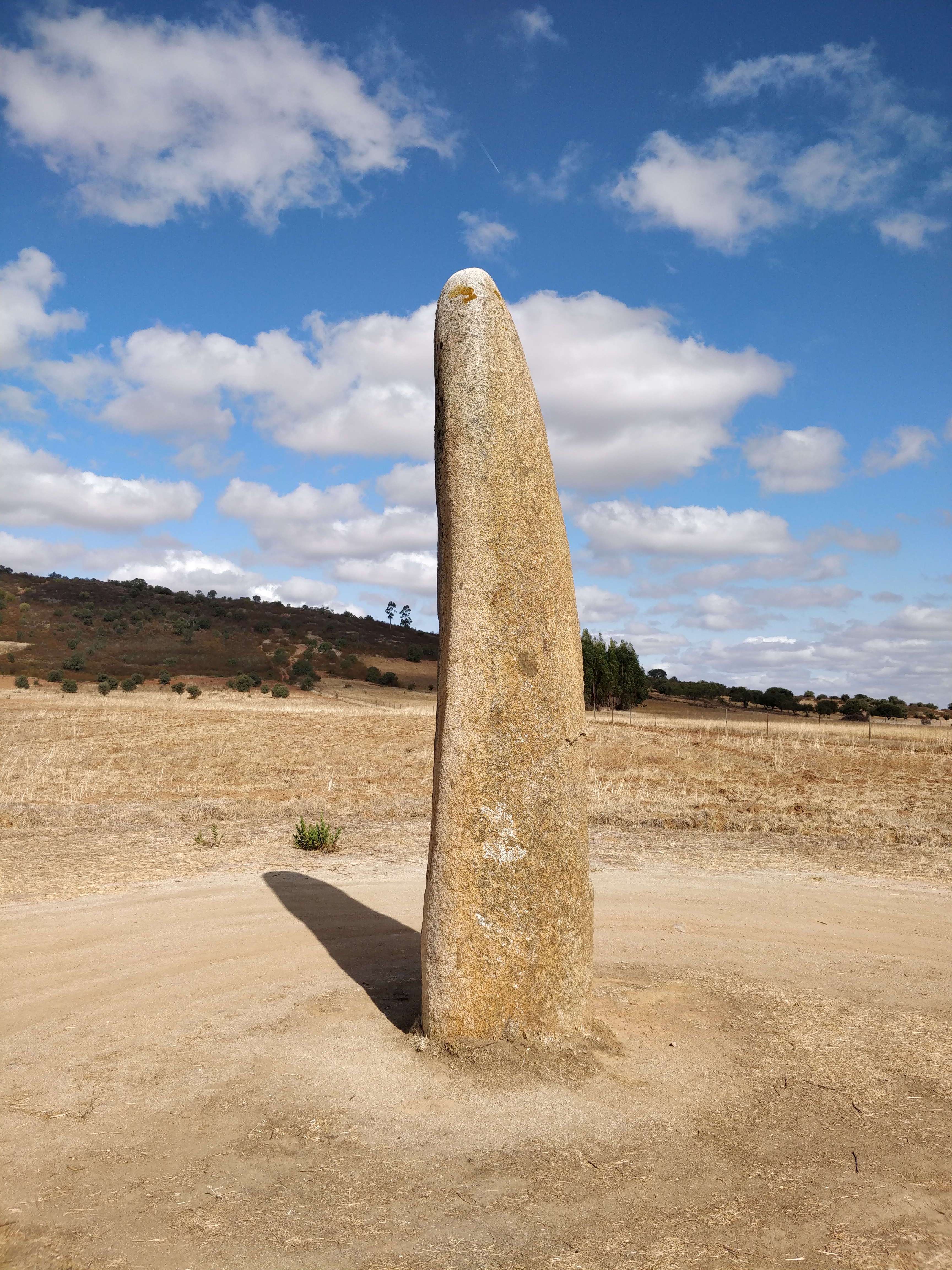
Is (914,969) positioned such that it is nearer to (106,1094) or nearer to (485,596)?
(485,596)

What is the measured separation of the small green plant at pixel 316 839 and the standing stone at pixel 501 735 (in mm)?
6864

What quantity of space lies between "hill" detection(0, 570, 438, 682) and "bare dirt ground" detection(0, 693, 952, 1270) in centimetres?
4713

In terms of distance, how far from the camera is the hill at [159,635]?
6650cm

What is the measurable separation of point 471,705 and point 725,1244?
3.14 meters

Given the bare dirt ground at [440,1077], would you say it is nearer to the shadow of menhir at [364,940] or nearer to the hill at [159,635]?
the shadow of menhir at [364,940]

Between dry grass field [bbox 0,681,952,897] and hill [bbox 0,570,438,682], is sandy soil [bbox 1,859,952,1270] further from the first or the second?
hill [bbox 0,570,438,682]

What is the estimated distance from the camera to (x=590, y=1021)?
6004 mm

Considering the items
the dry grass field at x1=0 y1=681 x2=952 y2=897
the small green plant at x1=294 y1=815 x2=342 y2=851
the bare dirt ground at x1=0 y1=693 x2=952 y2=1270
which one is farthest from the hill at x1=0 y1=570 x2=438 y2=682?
the bare dirt ground at x1=0 y1=693 x2=952 y2=1270

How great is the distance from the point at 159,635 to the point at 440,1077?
78773mm

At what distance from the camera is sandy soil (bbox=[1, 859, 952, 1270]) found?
12.7 ft

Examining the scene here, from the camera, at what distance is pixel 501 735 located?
5645 mm

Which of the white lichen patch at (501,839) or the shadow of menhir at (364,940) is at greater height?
the white lichen patch at (501,839)

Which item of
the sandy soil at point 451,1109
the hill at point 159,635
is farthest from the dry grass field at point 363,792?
the hill at point 159,635

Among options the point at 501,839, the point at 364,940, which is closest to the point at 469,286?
the point at 501,839
